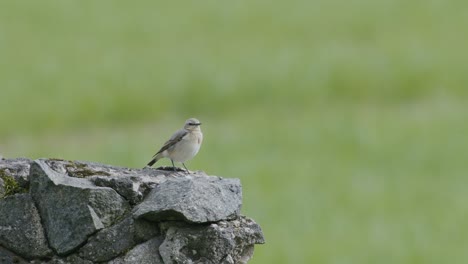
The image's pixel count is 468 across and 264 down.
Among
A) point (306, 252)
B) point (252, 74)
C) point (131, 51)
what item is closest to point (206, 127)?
point (252, 74)

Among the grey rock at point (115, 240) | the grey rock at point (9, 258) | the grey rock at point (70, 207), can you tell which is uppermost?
the grey rock at point (70, 207)

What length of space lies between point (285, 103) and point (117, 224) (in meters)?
24.3

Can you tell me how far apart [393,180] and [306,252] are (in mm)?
5887

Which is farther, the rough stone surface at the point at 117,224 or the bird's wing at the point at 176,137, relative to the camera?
the bird's wing at the point at 176,137

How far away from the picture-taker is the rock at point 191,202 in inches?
278

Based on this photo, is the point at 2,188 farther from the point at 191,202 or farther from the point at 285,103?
the point at 285,103

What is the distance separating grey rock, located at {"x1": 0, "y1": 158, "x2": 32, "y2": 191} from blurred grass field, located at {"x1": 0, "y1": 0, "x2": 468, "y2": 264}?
10.7 metres

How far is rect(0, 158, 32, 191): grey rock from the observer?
7438 mm

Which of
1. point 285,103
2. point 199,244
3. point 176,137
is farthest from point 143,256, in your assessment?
point 285,103

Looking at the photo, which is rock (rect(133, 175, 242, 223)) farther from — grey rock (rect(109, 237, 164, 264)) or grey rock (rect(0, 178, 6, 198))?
grey rock (rect(0, 178, 6, 198))

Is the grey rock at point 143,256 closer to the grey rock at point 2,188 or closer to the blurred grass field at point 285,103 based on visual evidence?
the grey rock at point 2,188

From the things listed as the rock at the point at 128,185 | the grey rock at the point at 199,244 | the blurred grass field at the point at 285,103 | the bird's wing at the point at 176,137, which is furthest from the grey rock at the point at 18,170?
the blurred grass field at the point at 285,103

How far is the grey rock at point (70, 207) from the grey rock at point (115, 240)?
0.18 feet

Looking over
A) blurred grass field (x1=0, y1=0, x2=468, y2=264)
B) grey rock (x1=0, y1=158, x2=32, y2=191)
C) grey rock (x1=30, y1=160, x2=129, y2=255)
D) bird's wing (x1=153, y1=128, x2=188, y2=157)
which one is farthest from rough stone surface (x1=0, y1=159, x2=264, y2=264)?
blurred grass field (x1=0, y1=0, x2=468, y2=264)
